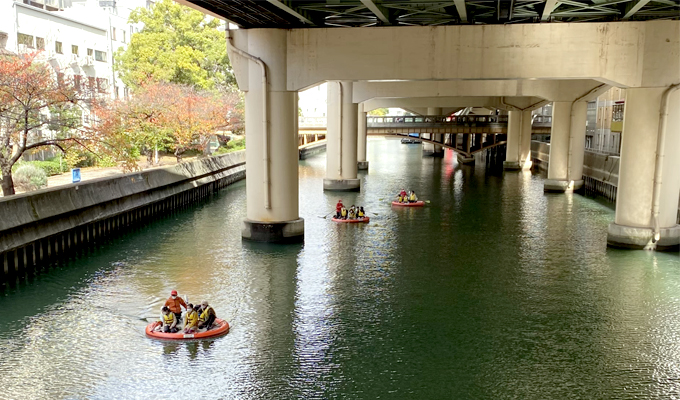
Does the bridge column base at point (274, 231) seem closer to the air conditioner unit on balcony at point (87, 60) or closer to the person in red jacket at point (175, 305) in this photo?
the person in red jacket at point (175, 305)

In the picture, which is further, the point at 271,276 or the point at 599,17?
the point at 599,17

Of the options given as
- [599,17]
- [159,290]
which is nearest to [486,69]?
[599,17]

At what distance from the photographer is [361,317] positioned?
693 inches

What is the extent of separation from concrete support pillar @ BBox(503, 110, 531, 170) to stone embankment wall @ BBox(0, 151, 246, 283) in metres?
36.1

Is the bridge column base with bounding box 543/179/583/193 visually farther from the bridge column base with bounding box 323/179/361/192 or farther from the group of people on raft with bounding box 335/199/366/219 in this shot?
the group of people on raft with bounding box 335/199/366/219

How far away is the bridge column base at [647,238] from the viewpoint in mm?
25203

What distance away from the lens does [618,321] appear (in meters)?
17.5

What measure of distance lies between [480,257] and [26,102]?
21341 mm

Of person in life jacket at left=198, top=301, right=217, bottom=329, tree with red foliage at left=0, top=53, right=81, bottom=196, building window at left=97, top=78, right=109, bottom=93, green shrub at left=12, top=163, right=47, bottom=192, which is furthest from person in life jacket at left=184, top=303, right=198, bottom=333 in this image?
building window at left=97, top=78, right=109, bottom=93

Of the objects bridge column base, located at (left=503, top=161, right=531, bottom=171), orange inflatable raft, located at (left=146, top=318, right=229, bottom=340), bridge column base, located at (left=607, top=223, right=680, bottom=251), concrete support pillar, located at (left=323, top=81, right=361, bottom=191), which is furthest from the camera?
bridge column base, located at (left=503, top=161, right=531, bottom=171)

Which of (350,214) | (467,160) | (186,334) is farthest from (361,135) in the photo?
(186,334)

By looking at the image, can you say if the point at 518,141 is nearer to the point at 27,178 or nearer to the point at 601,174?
the point at 601,174

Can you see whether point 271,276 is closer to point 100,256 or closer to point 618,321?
point 100,256

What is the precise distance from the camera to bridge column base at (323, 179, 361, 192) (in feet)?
151
